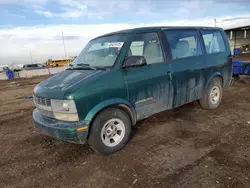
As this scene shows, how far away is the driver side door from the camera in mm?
3652

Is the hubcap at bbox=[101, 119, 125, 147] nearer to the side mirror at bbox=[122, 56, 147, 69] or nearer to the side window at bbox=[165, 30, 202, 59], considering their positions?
the side mirror at bbox=[122, 56, 147, 69]

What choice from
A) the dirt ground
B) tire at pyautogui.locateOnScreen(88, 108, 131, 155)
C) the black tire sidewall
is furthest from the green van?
the dirt ground

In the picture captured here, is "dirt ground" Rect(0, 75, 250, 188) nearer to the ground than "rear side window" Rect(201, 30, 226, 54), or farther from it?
nearer to the ground

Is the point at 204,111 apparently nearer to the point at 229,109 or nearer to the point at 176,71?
the point at 229,109

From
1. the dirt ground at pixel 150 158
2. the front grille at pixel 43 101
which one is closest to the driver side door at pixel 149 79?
the dirt ground at pixel 150 158

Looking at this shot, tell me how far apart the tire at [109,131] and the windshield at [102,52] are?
918 millimetres

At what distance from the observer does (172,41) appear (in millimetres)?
4336

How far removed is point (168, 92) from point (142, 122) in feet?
3.97

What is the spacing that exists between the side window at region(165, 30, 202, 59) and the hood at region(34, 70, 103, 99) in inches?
73.6

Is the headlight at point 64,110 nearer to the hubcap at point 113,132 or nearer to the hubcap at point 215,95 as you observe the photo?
the hubcap at point 113,132

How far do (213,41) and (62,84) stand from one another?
4.17m

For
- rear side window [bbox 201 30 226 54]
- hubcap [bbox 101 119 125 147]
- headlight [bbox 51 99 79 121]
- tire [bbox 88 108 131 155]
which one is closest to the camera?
headlight [bbox 51 99 79 121]

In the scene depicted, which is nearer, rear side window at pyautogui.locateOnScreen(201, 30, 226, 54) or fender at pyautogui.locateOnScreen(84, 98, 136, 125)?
fender at pyautogui.locateOnScreen(84, 98, 136, 125)

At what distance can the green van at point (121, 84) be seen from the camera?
3.13m
